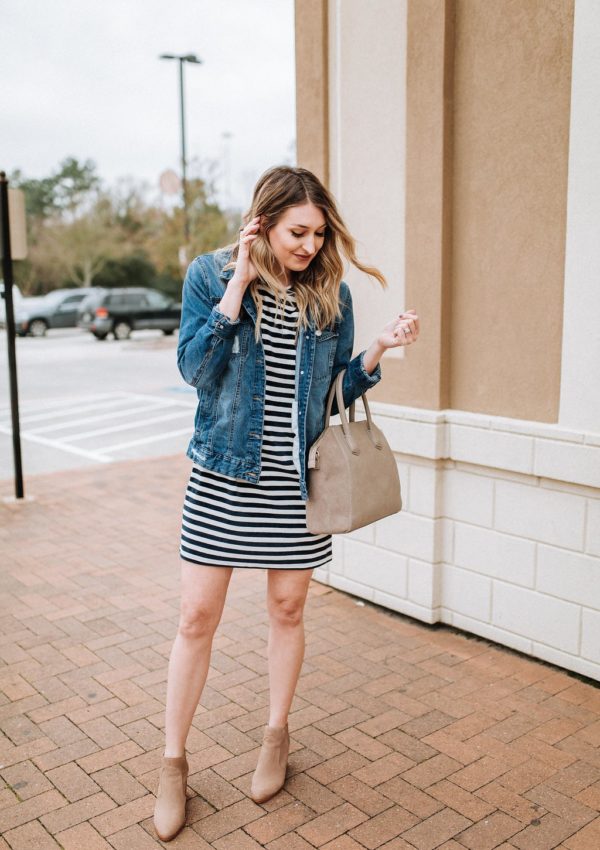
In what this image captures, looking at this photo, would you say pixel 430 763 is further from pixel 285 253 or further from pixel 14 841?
pixel 285 253

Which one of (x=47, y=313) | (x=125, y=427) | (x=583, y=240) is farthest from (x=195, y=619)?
(x=47, y=313)

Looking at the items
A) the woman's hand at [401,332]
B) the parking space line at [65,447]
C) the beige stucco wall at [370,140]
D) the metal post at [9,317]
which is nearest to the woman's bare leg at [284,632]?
the woman's hand at [401,332]

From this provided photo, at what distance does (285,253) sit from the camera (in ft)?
8.42

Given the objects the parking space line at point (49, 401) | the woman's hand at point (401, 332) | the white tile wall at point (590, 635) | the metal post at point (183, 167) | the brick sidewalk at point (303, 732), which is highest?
the metal post at point (183, 167)

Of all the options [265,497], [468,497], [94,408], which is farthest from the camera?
[94,408]

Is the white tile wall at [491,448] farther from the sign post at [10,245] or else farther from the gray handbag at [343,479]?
the sign post at [10,245]

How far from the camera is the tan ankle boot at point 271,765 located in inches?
109

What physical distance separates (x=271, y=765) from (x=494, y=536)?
1.64 m

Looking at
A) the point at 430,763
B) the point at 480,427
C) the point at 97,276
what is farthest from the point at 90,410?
the point at 97,276

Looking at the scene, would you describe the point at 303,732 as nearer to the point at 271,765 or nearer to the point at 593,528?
the point at 271,765

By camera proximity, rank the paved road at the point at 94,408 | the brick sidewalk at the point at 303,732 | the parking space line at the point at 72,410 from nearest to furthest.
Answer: the brick sidewalk at the point at 303,732
the paved road at the point at 94,408
the parking space line at the point at 72,410

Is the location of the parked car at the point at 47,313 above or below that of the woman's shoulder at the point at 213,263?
below

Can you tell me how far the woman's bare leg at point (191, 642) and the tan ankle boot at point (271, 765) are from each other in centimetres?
30

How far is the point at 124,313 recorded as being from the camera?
27609mm
